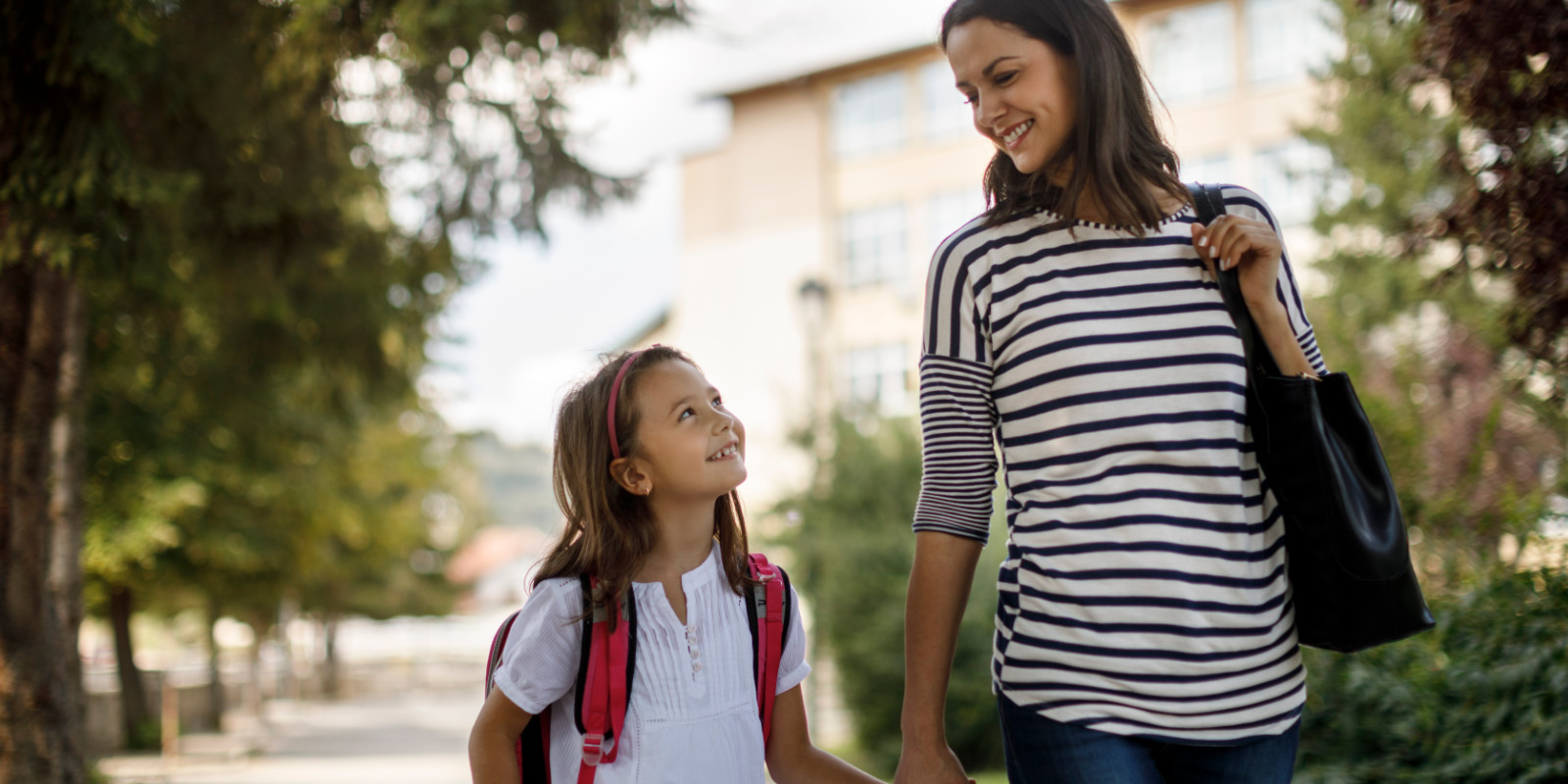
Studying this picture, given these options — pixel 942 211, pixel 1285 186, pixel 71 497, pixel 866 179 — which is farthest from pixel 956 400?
pixel 866 179

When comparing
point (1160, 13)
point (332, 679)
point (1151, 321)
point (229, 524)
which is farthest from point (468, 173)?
point (332, 679)

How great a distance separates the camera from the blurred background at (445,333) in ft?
15.9

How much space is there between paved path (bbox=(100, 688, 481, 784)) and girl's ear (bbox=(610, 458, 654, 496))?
8198mm

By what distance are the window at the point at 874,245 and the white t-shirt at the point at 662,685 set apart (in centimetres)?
2508

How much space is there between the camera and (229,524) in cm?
1553

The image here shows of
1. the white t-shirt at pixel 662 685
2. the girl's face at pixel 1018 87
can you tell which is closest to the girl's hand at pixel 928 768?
the white t-shirt at pixel 662 685

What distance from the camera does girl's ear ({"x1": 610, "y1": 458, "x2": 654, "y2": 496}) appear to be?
2.59m

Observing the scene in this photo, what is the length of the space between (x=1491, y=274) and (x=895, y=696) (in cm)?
949

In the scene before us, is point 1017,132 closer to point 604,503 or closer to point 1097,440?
point 1097,440

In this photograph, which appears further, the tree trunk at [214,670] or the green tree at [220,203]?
the tree trunk at [214,670]

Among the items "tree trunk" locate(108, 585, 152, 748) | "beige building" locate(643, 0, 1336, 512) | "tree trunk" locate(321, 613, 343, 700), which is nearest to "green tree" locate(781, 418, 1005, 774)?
"beige building" locate(643, 0, 1336, 512)

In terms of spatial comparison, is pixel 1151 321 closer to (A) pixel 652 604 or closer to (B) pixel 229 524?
(A) pixel 652 604

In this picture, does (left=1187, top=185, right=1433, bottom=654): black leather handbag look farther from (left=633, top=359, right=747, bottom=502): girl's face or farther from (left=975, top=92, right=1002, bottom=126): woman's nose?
(left=633, top=359, right=747, bottom=502): girl's face

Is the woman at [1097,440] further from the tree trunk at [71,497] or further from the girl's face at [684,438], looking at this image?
the tree trunk at [71,497]
